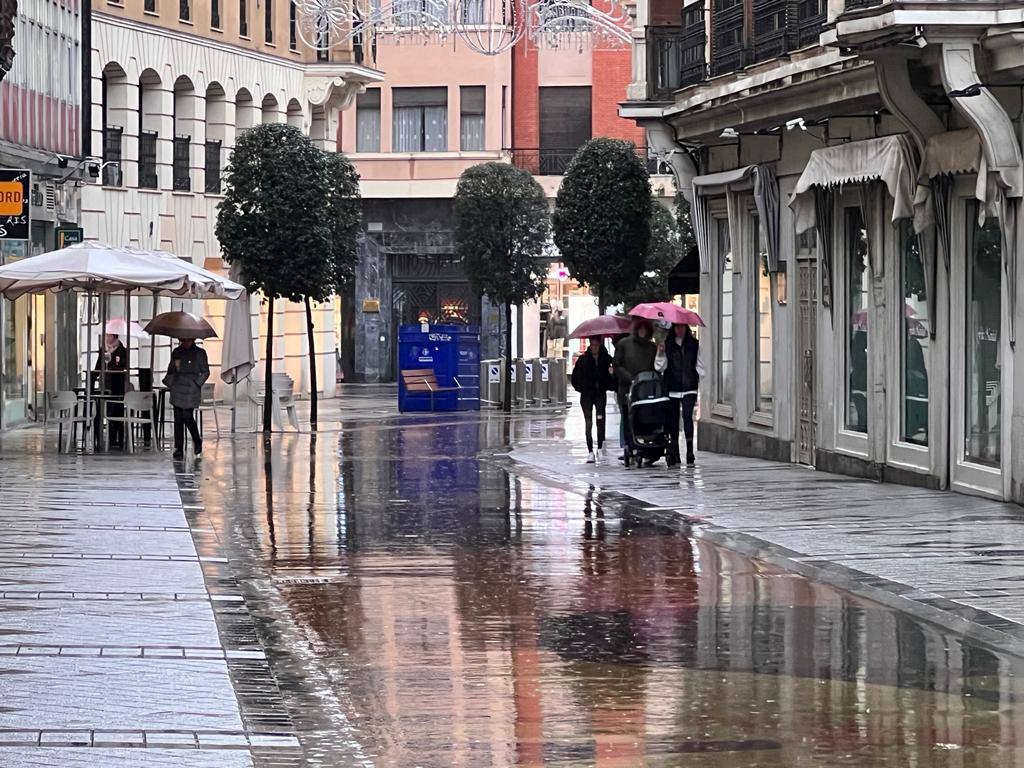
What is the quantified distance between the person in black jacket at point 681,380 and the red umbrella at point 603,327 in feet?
7.96

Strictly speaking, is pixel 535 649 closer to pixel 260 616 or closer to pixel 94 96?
pixel 260 616

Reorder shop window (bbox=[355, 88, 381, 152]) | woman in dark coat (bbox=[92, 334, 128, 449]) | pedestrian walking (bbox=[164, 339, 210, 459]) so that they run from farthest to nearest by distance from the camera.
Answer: shop window (bbox=[355, 88, 381, 152]) → woman in dark coat (bbox=[92, 334, 128, 449]) → pedestrian walking (bbox=[164, 339, 210, 459])

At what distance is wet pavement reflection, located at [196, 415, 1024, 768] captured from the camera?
8641mm

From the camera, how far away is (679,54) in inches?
1163

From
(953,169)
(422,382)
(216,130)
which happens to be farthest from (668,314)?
(216,130)

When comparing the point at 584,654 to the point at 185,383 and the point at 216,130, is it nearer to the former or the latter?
the point at 185,383

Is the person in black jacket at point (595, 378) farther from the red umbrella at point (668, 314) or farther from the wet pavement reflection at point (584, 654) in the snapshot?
the wet pavement reflection at point (584, 654)

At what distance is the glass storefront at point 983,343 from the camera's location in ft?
65.2

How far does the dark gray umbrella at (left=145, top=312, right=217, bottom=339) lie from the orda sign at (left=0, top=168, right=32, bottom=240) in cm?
548

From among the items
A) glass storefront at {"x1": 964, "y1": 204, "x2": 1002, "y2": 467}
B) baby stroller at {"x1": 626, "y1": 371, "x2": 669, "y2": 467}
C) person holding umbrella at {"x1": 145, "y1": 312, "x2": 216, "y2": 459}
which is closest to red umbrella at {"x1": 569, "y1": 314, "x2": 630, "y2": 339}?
baby stroller at {"x1": 626, "y1": 371, "x2": 669, "y2": 467}

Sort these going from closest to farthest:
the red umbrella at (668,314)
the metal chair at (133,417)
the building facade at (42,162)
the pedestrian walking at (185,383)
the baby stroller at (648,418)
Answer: the baby stroller at (648,418) → the red umbrella at (668,314) → the pedestrian walking at (185,383) → the metal chair at (133,417) → the building facade at (42,162)

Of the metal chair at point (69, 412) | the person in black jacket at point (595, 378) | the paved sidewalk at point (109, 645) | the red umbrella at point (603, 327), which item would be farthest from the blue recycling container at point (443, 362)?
the paved sidewalk at point (109, 645)

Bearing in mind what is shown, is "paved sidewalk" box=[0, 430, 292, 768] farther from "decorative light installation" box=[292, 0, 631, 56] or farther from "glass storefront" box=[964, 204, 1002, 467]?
"decorative light installation" box=[292, 0, 631, 56]

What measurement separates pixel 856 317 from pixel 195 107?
28.4m
